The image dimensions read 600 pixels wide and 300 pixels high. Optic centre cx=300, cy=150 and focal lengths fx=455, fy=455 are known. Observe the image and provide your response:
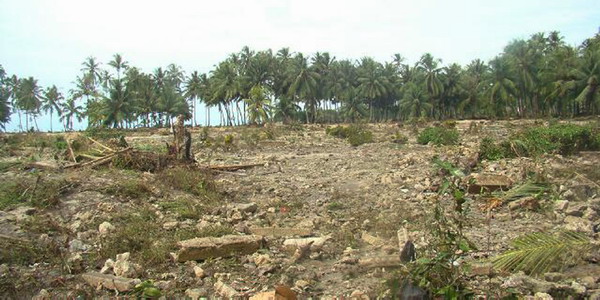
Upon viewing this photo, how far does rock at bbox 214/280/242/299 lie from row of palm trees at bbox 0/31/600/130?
3524cm

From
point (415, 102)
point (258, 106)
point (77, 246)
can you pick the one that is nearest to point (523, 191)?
point (77, 246)

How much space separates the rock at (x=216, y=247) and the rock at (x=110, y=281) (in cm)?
67

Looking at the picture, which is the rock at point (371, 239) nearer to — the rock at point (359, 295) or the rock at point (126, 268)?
the rock at point (359, 295)

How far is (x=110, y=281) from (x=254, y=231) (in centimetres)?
207

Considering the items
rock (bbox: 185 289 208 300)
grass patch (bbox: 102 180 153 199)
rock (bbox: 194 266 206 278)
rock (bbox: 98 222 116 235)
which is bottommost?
rock (bbox: 185 289 208 300)

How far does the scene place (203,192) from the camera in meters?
8.02

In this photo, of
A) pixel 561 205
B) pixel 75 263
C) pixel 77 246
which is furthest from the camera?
pixel 561 205

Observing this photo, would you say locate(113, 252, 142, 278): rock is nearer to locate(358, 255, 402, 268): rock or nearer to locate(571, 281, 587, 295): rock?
locate(358, 255, 402, 268): rock

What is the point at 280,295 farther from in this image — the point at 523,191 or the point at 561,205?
the point at 561,205

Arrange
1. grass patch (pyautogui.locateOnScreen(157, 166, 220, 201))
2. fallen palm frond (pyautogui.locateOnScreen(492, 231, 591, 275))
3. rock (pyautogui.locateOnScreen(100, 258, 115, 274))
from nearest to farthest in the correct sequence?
fallen palm frond (pyautogui.locateOnScreen(492, 231, 591, 275))
rock (pyautogui.locateOnScreen(100, 258, 115, 274))
grass patch (pyautogui.locateOnScreen(157, 166, 220, 201))

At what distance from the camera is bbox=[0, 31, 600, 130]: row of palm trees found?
4184 cm

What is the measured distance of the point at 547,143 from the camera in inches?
435

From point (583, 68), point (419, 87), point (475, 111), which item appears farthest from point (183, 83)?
point (583, 68)

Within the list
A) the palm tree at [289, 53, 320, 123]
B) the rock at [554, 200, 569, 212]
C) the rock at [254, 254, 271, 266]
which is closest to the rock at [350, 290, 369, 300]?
the rock at [254, 254, 271, 266]
